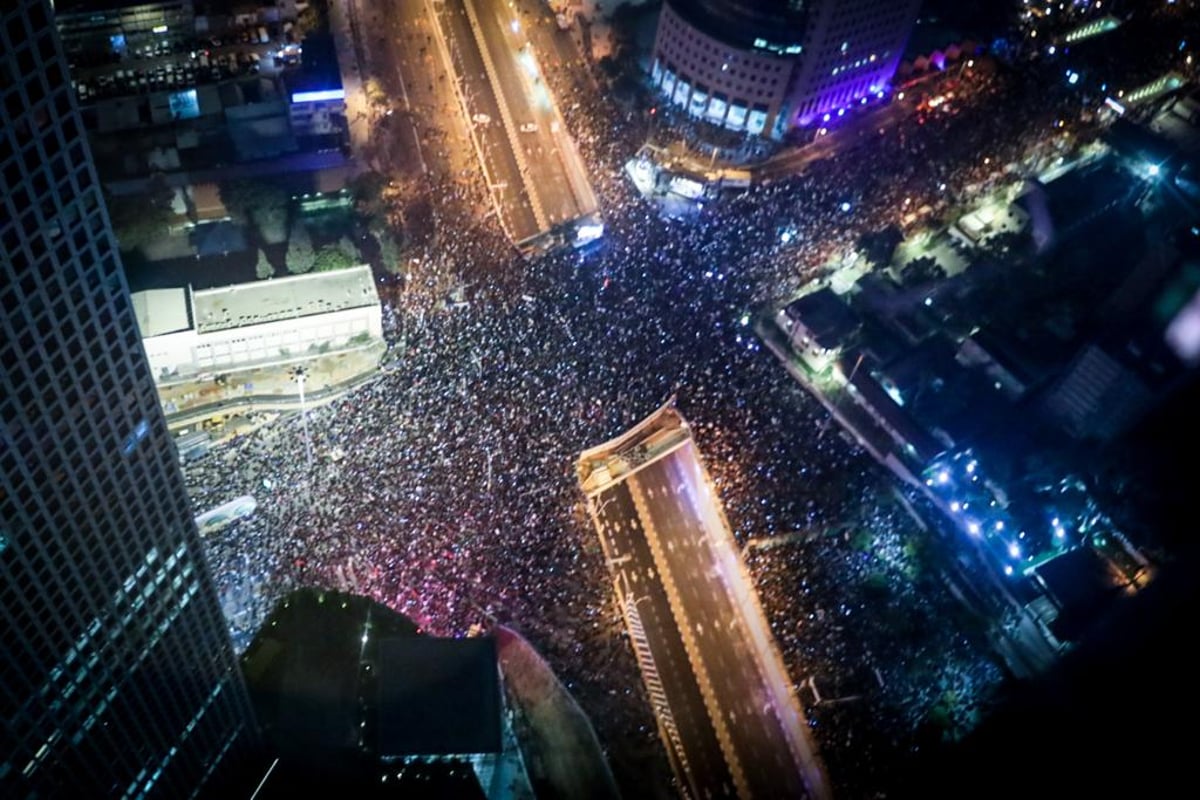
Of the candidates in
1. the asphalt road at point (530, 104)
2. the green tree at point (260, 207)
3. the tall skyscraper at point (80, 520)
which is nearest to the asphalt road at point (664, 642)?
the tall skyscraper at point (80, 520)

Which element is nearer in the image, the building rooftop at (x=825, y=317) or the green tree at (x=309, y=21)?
the building rooftop at (x=825, y=317)

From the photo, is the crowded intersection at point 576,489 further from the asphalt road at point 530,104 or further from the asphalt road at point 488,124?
the asphalt road at point 530,104

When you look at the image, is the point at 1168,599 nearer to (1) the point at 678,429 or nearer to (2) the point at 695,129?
(1) the point at 678,429

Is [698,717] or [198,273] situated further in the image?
[198,273]

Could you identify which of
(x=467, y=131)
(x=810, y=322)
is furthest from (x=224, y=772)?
(x=467, y=131)

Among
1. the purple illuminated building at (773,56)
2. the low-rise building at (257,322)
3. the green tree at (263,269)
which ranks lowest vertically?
the low-rise building at (257,322)
